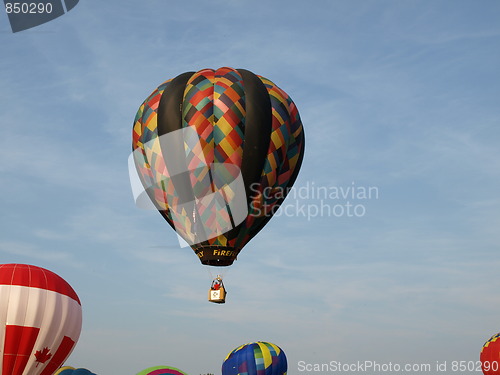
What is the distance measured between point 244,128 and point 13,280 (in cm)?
880

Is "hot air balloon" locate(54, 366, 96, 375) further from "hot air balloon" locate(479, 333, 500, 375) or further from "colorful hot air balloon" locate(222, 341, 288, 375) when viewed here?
"hot air balloon" locate(479, 333, 500, 375)

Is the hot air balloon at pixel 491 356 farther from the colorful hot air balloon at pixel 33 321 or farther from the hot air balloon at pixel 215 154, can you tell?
the colorful hot air balloon at pixel 33 321

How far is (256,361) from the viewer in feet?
124

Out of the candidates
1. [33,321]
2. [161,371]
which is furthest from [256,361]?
[33,321]

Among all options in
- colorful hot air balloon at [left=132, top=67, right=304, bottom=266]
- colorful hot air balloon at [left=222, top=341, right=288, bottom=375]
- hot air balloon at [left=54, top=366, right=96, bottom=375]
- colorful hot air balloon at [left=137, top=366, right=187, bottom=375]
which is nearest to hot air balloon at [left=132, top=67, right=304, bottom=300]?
colorful hot air balloon at [left=132, top=67, right=304, bottom=266]

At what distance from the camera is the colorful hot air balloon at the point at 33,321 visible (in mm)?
25172

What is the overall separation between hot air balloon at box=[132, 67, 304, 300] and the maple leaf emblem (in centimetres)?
568

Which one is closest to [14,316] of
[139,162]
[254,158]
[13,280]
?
[13,280]

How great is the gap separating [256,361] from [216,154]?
15791 mm

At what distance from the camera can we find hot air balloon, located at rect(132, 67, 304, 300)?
24984mm

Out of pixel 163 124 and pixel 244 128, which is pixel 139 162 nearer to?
pixel 163 124

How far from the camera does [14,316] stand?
82.8ft

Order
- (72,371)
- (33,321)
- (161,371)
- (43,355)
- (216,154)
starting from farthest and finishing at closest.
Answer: (72,371), (161,371), (43,355), (33,321), (216,154)

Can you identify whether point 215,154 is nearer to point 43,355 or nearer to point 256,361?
point 43,355
